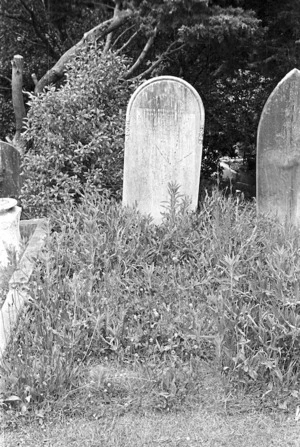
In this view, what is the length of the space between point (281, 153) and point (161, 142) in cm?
117

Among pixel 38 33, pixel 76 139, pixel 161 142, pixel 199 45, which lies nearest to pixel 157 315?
pixel 161 142

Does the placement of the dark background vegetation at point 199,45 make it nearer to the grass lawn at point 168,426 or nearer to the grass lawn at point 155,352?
the grass lawn at point 155,352

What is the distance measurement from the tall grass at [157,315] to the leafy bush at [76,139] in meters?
1.10

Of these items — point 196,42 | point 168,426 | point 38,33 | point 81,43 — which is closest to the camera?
point 168,426

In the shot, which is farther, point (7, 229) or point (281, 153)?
point (281, 153)

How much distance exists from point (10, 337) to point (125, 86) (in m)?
3.68

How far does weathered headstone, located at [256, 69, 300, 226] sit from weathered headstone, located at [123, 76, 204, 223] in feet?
2.06

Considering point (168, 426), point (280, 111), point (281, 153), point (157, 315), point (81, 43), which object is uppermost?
point (81, 43)

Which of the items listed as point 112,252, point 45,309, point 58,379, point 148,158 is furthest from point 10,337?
point 148,158

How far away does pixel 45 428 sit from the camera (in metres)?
2.44

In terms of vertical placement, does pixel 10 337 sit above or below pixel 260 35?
below

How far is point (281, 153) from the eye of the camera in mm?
4727

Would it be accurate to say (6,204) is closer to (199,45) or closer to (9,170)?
(9,170)

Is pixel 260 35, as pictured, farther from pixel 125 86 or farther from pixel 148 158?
pixel 148 158
